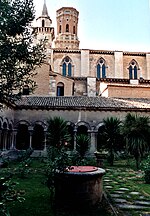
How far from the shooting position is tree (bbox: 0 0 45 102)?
8562 mm

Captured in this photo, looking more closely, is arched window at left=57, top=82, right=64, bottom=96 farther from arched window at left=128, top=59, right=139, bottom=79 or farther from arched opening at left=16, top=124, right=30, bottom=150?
arched window at left=128, top=59, right=139, bottom=79

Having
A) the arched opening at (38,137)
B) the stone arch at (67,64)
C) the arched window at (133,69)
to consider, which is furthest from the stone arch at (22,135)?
the arched window at (133,69)

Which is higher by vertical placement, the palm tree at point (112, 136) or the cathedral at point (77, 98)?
the cathedral at point (77, 98)

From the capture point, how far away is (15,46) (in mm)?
8883

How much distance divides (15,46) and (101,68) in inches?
1247

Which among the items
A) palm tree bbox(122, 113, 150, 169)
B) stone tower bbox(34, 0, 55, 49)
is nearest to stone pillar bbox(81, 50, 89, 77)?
stone tower bbox(34, 0, 55, 49)

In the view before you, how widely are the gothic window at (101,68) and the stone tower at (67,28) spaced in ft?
33.5

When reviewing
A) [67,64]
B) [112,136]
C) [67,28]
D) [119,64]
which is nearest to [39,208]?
[112,136]

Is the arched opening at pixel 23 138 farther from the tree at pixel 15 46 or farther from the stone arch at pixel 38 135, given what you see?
the tree at pixel 15 46

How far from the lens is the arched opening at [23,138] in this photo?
20219mm

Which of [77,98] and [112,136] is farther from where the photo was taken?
[77,98]

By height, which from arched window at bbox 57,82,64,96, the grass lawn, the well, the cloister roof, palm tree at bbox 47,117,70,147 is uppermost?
arched window at bbox 57,82,64,96

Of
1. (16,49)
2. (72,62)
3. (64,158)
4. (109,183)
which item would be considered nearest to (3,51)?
(16,49)

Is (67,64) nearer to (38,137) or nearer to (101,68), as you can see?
(101,68)
